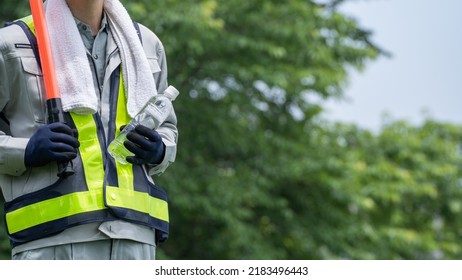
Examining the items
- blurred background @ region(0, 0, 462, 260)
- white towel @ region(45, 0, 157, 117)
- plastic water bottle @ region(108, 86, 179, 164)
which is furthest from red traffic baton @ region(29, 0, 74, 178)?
blurred background @ region(0, 0, 462, 260)

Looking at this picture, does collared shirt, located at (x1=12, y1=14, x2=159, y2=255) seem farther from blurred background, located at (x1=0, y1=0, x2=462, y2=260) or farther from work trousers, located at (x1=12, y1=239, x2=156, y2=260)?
blurred background, located at (x1=0, y1=0, x2=462, y2=260)

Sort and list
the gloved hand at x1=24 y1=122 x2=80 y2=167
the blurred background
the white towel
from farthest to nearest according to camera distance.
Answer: the blurred background
the white towel
the gloved hand at x1=24 y1=122 x2=80 y2=167

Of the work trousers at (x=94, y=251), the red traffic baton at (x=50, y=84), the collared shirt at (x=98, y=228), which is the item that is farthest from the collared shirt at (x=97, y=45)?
the work trousers at (x=94, y=251)

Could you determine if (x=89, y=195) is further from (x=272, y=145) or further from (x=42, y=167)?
(x=272, y=145)

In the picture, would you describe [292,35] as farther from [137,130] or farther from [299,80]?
[137,130]

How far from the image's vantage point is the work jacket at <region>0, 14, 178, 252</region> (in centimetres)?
280

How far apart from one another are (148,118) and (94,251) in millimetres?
432

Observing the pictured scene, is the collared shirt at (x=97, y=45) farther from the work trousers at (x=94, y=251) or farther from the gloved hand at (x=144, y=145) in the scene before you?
the work trousers at (x=94, y=251)

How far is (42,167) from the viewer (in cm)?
285

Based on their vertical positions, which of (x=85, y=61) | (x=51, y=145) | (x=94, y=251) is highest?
(x=85, y=61)

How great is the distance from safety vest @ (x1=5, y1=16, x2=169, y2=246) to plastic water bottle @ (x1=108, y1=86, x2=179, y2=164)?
0.03 meters

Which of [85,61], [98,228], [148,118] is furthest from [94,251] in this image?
[85,61]

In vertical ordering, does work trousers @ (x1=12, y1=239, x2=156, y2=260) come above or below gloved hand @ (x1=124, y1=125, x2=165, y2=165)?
below

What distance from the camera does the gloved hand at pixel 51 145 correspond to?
2756 mm
